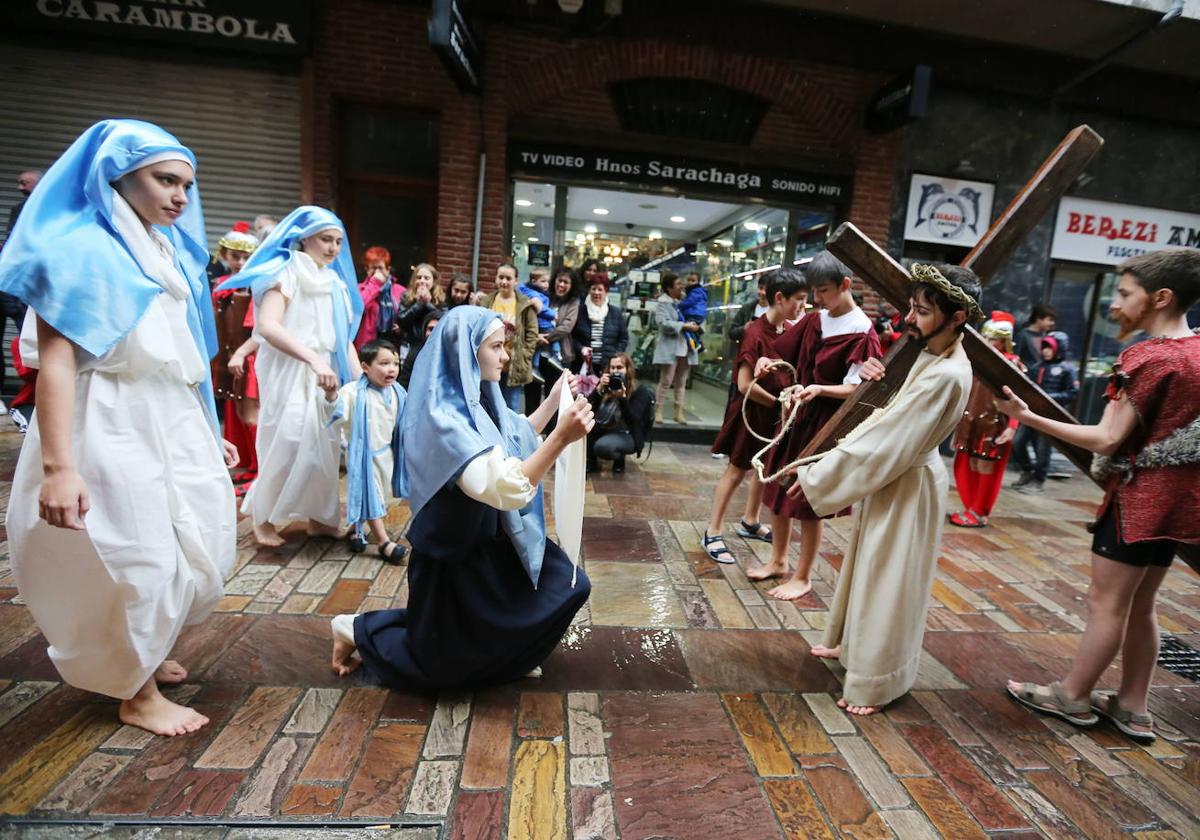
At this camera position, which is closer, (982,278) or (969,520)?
(982,278)

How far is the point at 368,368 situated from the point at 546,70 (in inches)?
200

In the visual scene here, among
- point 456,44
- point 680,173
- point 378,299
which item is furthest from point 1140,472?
point 680,173

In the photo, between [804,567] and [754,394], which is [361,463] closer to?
[754,394]

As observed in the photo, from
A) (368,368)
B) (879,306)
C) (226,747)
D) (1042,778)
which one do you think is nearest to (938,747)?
(1042,778)

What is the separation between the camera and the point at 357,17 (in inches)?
278

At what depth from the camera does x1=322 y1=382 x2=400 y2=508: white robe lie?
3.75 meters

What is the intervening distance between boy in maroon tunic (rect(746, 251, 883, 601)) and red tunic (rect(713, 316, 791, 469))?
123 mm

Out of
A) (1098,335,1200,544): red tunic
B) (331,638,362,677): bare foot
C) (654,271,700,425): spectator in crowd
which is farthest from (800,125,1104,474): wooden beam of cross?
(654,271,700,425): spectator in crowd

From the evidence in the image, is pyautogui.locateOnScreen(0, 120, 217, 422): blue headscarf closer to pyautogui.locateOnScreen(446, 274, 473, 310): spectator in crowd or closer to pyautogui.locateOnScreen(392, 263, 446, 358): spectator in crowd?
pyautogui.locateOnScreen(392, 263, 446, 358): spectator in crowd

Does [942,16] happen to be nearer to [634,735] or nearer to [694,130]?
[694,130]

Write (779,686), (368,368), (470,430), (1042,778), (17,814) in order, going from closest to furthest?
(17,814) → (470,430) → (1042,778) → (779,686) → (368,368)

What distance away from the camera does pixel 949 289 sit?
2.41 metres

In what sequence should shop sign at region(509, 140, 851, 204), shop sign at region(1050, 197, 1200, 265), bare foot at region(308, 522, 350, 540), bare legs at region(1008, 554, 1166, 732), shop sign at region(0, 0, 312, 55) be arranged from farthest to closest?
1. shop sign at region(1050, 197, 1200, 265)
2. shop sign at region(509, 140, 851, 204)
3. shop sign at region(0, 0, 312, 55)
4. bare foot at region(308, 522, 350, 540)
5. bare legs at region(1008, 554, 1166, 732)

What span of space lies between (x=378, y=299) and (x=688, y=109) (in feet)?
14.3
